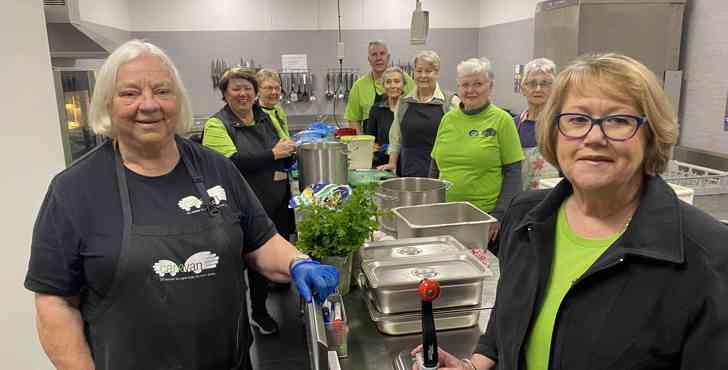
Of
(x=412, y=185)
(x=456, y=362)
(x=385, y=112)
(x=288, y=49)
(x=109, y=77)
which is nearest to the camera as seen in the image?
(x=456, y=362)

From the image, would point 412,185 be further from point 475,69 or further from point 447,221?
point 475,69

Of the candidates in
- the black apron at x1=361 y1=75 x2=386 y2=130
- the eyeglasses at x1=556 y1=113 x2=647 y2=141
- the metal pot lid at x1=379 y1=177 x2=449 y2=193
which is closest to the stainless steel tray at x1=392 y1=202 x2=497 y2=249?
the metal pot lid at x1=379 y1=177 x2=449 y2=193

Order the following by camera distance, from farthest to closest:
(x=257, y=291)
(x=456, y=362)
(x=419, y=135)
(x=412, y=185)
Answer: (x=419, y=135)
(x=257, y=291)
(x=412, y=185)
(x=456, y=362)

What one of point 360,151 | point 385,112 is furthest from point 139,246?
point 385,112

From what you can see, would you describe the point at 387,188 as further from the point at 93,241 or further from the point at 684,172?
the point at 684,172

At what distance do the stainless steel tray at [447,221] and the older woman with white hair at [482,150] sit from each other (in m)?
0.35

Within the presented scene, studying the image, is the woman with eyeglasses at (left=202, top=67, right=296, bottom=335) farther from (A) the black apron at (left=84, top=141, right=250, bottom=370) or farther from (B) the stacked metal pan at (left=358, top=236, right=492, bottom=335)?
(B) the stacked metal pan at (left=358, top=236, right=492, bottom=335)

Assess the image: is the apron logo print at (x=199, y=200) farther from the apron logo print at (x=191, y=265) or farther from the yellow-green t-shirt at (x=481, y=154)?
the yellow-green t-shirt at (x=481, y=154)

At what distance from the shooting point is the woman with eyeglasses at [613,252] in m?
0.82

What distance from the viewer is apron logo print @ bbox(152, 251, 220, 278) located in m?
1.24

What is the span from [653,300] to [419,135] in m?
2.19

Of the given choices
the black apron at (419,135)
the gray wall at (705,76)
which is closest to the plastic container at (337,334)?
the black apron at (419,135)

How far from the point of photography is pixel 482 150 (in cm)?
226

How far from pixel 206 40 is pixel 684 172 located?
4701 millimetres
